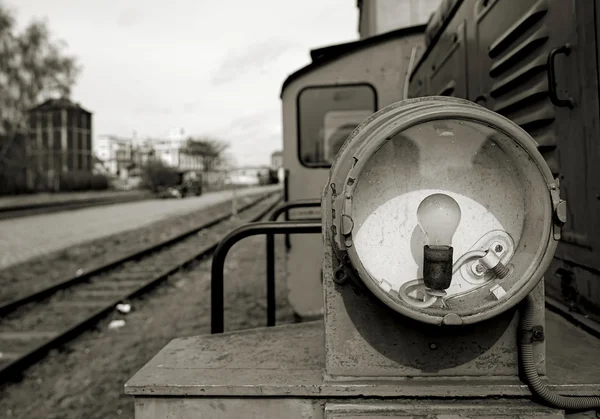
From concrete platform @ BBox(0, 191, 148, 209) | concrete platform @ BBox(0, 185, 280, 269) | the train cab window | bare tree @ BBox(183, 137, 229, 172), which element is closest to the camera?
the train cab window

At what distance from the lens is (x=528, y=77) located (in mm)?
2047

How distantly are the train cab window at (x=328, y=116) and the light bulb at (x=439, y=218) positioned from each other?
3452 millimetres

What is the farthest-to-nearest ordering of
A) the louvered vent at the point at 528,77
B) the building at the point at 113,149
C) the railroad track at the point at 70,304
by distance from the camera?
the building at the point at 113,149 → the railroad track at the point at 70,304 → the louvered vent at the point at 528,77

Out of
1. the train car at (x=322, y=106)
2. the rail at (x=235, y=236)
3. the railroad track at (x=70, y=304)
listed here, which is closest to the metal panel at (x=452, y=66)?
the train car at (x=322, y=106)

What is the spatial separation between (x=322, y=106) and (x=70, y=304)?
14.6ft

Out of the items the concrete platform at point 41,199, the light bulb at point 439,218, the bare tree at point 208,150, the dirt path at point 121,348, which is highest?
the bare tree at point 208,150

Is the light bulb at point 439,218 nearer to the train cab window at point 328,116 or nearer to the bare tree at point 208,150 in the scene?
the train cab window at point 328,116

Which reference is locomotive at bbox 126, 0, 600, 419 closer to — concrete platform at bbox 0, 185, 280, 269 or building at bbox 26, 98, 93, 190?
concrete platform at bbox 0, 185, 280, 269

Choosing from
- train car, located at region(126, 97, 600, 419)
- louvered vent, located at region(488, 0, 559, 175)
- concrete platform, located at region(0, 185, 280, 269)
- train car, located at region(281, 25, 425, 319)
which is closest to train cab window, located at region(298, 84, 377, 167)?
train car, located at region(281, 25, 425, 319)

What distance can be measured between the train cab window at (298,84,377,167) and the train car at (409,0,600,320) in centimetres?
219

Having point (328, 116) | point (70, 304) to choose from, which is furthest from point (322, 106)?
point (70, 304)

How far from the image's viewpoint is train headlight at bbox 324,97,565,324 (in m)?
1.24

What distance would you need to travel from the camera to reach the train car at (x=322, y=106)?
4.61 m

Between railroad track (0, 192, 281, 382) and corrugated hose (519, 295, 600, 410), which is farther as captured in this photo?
railroad track (0, 192, 281, 382)
